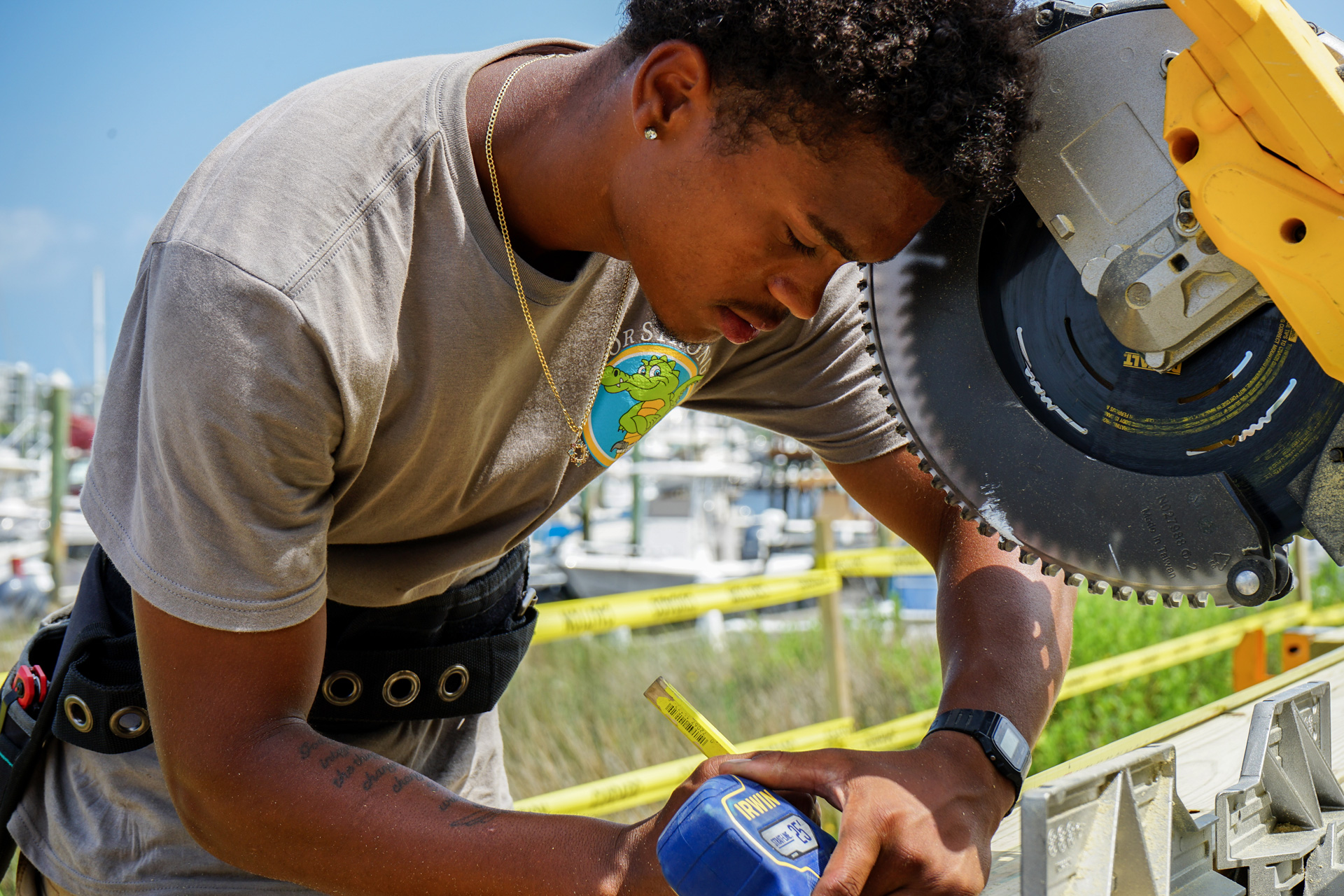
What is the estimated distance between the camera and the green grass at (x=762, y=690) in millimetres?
4770

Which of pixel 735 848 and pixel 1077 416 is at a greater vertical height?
pixel 1077 416

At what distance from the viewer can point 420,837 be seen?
118cm

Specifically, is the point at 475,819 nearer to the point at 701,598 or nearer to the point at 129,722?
the point at 129,722

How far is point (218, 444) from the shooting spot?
114cm

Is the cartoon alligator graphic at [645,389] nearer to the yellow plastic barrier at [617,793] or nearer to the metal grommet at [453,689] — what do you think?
the metal grommet at [453,689]

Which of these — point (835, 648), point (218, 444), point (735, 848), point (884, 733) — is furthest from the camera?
point (835, 648)

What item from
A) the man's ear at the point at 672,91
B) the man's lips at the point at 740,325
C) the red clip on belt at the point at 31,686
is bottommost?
the red clip on belt at the point at 31,686

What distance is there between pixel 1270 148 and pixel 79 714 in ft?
5.14

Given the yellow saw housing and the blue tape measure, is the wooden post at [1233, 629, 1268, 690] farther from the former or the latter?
the blue tape measure

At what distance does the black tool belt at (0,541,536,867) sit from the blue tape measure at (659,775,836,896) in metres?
0.68

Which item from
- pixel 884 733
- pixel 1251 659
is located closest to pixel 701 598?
pixel 884 733

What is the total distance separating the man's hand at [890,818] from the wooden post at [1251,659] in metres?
2.34

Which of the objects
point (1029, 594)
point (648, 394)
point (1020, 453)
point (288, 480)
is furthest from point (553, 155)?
point (1029, 594)

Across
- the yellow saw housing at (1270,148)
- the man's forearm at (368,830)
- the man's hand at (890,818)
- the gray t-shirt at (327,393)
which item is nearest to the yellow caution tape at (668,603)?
the gray t-shirt at (327,393)
